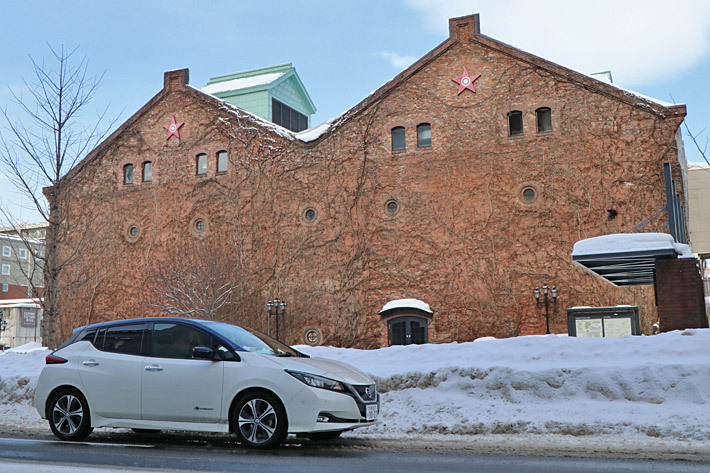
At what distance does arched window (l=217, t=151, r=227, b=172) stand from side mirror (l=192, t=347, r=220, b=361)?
23.8 meters

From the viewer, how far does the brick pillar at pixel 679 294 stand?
15461 mm

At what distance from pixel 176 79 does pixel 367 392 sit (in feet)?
91.4

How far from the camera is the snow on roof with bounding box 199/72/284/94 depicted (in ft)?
134

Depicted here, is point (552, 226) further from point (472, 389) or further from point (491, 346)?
point (472, 389)

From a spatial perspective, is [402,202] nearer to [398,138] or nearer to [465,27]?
[398,138]

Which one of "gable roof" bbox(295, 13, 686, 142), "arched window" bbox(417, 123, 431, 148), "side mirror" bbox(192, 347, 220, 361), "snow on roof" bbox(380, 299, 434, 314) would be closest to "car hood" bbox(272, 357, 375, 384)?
"side mirror" bbox(192, 347, 220, 361)

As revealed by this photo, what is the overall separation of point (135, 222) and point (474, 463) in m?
28.5

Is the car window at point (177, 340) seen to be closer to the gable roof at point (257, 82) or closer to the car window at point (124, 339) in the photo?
the car window at point (124, 339)

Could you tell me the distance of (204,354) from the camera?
8289 millimetres

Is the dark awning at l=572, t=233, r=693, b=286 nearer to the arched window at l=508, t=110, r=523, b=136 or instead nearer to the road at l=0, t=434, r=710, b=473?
the arched window at l=508, t=110, r=523, b=136

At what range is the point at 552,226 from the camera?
2519 cm

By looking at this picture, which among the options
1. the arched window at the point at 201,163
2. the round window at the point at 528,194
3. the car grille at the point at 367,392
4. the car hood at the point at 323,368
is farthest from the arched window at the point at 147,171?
the car grille at the point at 367,392

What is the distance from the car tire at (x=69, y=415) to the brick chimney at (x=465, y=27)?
22.4 m

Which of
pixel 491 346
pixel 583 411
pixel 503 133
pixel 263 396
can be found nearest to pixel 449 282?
pixel 503 133
